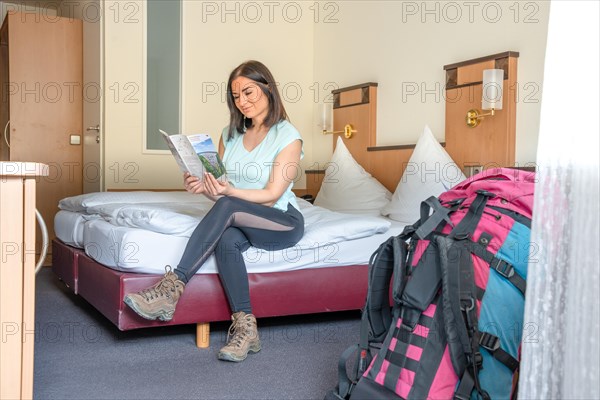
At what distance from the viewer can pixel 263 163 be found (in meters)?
2.58

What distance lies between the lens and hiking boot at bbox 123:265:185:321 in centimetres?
214

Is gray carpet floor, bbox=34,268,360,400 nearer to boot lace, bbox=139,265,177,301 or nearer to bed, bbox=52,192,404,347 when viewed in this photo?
bed, bbox=52,192,404,347

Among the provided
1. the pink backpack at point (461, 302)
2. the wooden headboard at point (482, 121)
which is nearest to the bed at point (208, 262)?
the wooden headboard at point (482, 121)

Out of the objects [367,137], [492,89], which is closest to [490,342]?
[492,89]

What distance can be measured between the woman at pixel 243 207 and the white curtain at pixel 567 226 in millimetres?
1327

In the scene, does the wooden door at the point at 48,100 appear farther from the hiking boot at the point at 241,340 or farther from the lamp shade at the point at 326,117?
the hiking boot at the point at 241,340

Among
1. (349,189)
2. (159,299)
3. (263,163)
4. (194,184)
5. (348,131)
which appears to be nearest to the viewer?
(159,299)

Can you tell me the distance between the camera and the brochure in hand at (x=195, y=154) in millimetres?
2266

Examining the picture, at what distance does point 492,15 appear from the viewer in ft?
10.8

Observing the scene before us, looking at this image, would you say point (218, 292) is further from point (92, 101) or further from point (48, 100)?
point (48, 100)

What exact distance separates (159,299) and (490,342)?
119 centimetres

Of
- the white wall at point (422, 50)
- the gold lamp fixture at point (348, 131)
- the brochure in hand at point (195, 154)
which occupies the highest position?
the white wall at point (422, 50)

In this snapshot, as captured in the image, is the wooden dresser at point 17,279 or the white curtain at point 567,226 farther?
the wooden dresser at point 17,279

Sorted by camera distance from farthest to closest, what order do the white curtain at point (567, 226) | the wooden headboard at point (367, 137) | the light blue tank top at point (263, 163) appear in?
the wooden headboard at point (367, 137) < the light blue tank top at point (263, 163) < the white curtain at point (567, 226)
